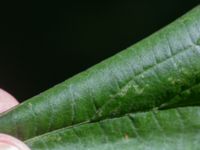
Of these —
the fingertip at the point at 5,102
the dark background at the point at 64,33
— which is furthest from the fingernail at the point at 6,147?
the dark background at the point at 64,33

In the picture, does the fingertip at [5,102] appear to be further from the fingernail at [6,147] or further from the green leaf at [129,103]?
the green leaf at [129,103]

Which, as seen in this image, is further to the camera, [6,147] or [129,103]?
[6,147]

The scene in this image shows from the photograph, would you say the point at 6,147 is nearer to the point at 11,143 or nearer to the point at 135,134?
the point at 11,143

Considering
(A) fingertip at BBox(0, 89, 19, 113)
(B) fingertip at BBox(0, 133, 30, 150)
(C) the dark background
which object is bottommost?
(B) fingertip at BBox(0, 133, 30, 150)

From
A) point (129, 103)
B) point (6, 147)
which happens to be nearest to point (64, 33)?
point (6, 147)

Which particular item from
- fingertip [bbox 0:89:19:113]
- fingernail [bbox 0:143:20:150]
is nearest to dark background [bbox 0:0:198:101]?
fingertip [bbox 0:89:19:113]

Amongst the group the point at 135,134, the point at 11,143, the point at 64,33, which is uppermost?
the point at 64,33

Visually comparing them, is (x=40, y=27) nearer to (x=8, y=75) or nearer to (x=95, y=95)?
(x=8, y=75)

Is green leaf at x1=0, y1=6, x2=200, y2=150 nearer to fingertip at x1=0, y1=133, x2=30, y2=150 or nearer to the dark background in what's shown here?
fingertip at x1=0, y1=133, x2=30, y2=150

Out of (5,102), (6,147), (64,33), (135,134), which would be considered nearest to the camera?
(135,134)
